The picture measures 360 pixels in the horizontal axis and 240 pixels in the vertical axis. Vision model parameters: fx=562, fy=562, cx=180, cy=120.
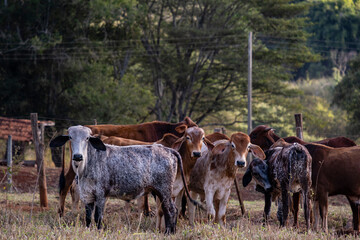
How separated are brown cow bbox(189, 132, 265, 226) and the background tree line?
46.8 ft

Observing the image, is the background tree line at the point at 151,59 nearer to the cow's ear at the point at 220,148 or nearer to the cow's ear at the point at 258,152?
the cow's ear at the point at 220,148

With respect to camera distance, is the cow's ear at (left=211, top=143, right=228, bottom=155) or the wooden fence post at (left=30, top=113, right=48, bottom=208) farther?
the wooden fence post at (left=30, top=113, right=48, bottom=208)

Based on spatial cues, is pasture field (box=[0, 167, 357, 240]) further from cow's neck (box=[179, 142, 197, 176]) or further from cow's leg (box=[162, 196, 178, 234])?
cow's neck (box=[179, 142, 197, 176])

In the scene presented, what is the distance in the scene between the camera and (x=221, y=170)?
913 cm

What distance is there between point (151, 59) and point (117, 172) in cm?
2387

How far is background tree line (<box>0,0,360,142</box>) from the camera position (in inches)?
989

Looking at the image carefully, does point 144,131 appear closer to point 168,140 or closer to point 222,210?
point 168,140

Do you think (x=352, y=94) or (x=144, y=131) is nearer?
(x=144, y=131)

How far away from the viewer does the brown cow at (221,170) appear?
8945 millimetres

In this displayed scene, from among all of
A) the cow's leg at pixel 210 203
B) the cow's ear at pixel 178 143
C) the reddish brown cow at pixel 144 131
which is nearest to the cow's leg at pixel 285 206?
the cow's leg at pixel 210 203

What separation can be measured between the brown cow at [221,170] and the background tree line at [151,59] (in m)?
14.3

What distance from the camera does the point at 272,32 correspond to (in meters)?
30.8

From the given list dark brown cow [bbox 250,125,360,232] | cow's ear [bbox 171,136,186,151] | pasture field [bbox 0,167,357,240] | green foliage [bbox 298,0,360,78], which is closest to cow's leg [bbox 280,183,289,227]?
pasture field [bbox 0,167,357,240]

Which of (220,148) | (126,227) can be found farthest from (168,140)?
(126,227)
